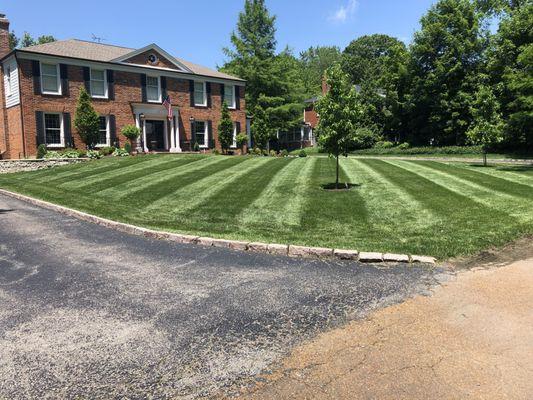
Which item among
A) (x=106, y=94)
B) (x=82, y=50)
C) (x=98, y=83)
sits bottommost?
(x=106, y=94)

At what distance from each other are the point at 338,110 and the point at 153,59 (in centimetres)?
2285

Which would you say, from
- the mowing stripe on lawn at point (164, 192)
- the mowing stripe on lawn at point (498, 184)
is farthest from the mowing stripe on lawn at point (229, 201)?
the mowing stripe on lawn at point (498, 184)

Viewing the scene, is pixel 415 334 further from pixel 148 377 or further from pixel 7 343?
pixel 7 343

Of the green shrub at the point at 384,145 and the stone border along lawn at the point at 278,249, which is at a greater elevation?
the green shrub at the point at 384,145

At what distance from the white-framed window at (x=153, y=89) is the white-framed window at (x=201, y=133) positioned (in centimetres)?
375

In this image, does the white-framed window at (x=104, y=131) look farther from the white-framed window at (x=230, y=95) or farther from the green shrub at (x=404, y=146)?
the green shrub at (x=404, y=146)

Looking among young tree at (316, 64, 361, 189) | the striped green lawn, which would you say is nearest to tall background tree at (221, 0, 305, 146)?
the striped green lawn

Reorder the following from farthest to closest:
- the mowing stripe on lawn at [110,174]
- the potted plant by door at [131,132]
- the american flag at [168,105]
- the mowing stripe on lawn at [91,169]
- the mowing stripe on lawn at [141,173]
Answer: the american flag at [168,105] < the potted plant by door at [131,132] < the mowing stripe on lawn at [91,169] < the mowing stripe on lawn at [110,174] < the mowing stripe on lawn at [141,173]

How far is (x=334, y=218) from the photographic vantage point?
364 inches

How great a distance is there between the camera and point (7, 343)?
12.8 ft

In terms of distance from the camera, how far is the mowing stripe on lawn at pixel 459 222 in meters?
7.05

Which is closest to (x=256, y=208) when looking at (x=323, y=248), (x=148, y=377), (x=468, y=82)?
(x=323, y=248)

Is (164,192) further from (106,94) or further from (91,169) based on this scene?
(106,94)

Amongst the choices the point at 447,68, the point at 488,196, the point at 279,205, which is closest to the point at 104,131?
the point at 279,205
